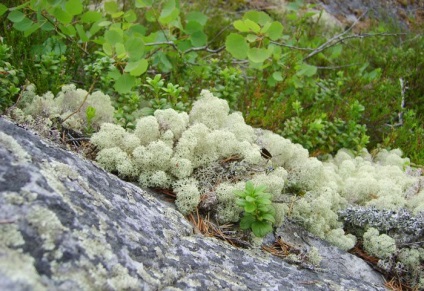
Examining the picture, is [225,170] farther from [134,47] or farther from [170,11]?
[170,11]

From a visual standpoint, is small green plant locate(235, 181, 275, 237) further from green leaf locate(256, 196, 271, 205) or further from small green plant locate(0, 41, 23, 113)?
small green plant locate(0, 41, 23, 113)

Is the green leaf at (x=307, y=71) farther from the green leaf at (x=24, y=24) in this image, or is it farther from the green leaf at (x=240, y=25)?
the green leaf at (x=24, y=24)

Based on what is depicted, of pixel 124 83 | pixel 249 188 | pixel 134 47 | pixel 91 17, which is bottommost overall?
pixel 249 188

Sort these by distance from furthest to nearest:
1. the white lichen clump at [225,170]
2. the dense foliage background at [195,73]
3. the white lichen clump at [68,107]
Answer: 1. the dense foliage background at [195,73]
2. the white lichen clump at [68,107]
3. the white lichen clump at [225,170]

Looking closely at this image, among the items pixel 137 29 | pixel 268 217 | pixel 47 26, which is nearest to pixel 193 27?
pixel 137 29

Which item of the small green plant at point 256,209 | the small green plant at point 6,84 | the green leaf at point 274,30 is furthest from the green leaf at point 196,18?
the small green plant at point 256,209
